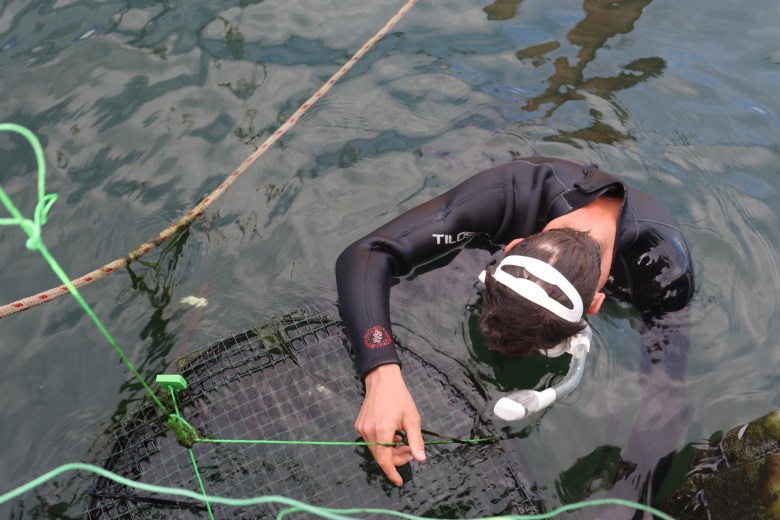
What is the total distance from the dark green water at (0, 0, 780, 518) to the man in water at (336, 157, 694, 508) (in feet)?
0.52

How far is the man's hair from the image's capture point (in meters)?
1.97

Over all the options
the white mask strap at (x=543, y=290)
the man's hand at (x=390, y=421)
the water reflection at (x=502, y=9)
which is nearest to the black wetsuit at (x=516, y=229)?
the man's hand at (x=390, y=421)

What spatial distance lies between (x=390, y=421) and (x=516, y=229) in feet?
3.28

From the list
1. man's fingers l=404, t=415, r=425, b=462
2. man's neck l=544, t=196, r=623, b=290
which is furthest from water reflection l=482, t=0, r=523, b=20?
man's fingers l=404, t=415, r=425, b=462

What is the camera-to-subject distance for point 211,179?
3.42 metres

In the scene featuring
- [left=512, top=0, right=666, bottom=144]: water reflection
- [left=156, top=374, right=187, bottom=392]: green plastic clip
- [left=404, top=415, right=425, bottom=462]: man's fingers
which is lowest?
[left=156, top=374, right=187, bottom=392]: green plastic clip

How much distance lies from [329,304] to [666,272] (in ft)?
4.52

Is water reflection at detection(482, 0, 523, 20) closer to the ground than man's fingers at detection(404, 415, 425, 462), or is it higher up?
higher up

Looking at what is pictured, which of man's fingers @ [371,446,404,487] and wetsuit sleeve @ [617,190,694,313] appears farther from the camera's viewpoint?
wetsuit sleeve @ [617,190,694,313]

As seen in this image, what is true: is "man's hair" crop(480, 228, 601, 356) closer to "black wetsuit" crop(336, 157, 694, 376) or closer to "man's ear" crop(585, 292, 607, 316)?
"man's ear" crop(585, 292, 607, 316)

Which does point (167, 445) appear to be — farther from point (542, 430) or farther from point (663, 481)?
point (663, 481)

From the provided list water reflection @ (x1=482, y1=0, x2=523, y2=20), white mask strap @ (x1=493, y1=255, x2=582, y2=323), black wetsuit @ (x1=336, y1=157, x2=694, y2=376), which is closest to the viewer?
white mask strap @ (x1=493, y1=255, x2=582, y2=323)

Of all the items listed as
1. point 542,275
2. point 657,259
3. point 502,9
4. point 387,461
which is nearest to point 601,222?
point 657,259

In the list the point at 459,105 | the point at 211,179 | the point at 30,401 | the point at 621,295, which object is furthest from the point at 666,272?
the point at 30,401
